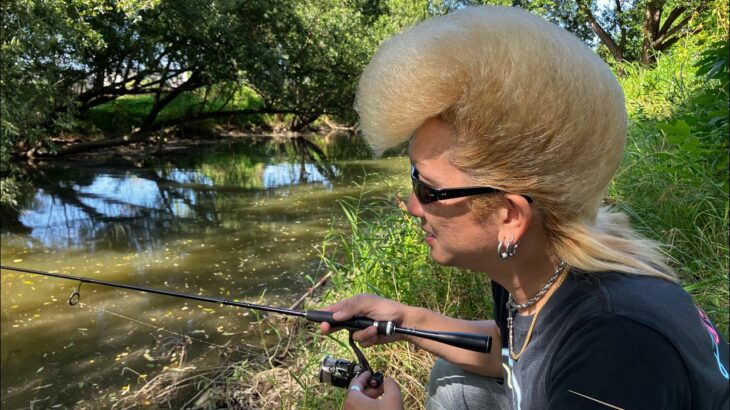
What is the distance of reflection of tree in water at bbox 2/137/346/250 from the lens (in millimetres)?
7461

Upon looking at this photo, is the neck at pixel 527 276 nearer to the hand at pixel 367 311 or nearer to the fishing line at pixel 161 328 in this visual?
the hand at pixel 367 311

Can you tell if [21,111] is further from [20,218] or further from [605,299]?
[605,299]

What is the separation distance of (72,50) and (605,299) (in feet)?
33.8

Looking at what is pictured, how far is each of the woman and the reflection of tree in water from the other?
6.41 metres

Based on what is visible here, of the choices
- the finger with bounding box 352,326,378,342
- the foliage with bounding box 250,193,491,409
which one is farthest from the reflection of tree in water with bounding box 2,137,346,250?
the finger with bounding box 352,326,378,342

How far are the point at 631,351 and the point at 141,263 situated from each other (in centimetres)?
605

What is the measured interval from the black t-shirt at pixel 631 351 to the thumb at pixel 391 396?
368mm

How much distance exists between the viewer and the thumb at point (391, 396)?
48.5 inches

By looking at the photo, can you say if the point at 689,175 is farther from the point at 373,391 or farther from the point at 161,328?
the point at 161,328

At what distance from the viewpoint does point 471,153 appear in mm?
1019

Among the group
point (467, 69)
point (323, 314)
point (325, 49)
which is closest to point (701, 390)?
point (467, 69)

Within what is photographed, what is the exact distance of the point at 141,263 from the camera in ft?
19.9

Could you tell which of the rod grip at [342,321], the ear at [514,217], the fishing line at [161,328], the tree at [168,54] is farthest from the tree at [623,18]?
the tree at [168,54]

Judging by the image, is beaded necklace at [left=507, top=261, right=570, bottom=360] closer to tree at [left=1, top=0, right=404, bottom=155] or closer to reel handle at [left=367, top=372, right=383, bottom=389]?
reel handle at [left=367, top=372, right=383, bottom=389]
